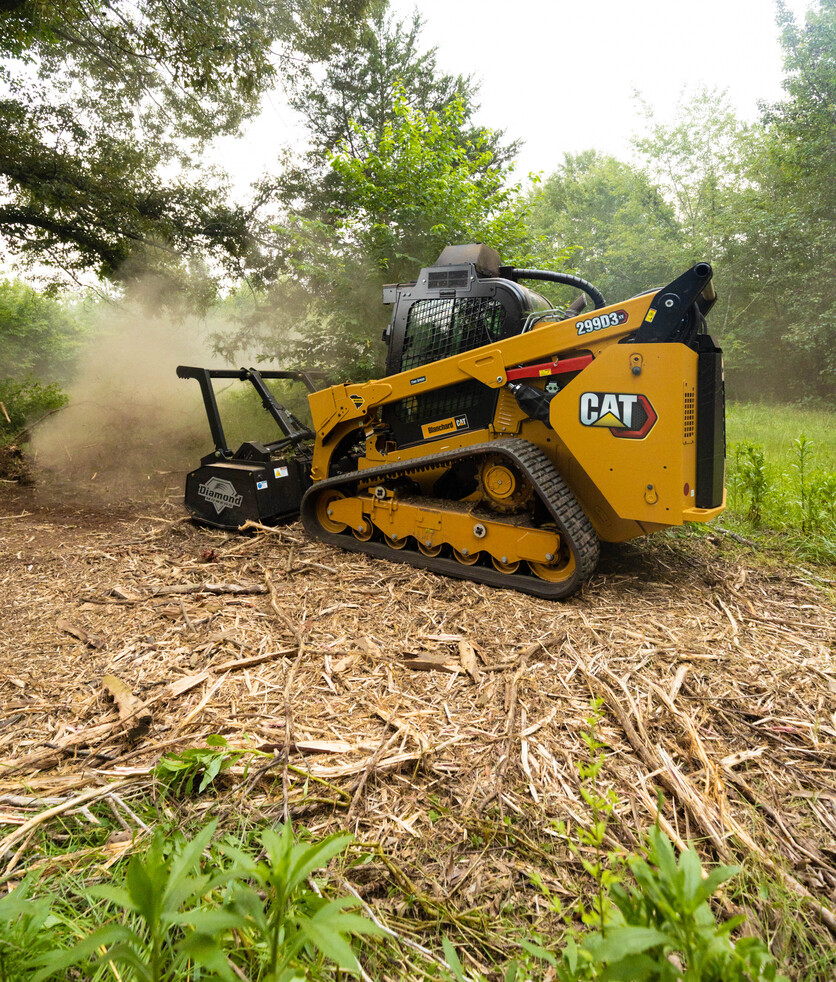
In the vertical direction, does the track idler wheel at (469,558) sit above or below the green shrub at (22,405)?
below

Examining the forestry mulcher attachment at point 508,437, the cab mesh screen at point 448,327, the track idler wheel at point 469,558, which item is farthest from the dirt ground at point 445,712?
the cab mesh screen at point 448,327

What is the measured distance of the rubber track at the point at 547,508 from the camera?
11.1 feet

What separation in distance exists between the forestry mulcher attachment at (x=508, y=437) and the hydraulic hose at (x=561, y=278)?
0.07ft

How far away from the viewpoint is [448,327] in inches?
171

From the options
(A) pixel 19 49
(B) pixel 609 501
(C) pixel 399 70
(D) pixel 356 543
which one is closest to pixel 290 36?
(A) pixel 19 49

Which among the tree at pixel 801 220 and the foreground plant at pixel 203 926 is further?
the tree at pixel 801 220

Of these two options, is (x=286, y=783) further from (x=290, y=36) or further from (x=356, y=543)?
(x=290, y=36)

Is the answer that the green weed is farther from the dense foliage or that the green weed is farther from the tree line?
the dense foliage

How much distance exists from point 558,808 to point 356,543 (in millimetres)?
3105

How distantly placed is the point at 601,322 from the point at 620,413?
61 cm

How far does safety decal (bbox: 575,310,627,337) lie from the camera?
3389mm

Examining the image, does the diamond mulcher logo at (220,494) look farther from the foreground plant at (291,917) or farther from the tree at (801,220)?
the tree at (801,220)

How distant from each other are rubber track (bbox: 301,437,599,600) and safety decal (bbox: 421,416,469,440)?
33 centimetres

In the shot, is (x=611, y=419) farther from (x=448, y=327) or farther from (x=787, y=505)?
(x=787, y=505)
